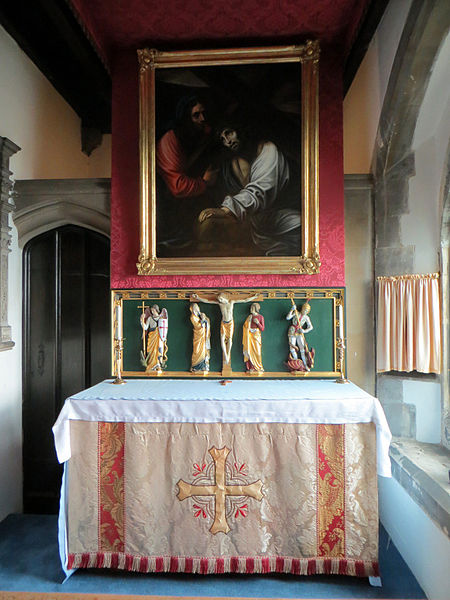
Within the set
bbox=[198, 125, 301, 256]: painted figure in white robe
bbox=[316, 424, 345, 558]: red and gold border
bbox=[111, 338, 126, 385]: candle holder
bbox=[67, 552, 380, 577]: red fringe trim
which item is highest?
bbox=[198, 125, 301, 256]: painted figure in white robe

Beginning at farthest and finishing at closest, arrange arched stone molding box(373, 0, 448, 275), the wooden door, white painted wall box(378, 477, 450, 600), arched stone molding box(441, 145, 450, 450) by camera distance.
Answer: the wooden door
arched stone molding box(441, 145, 450, 450)
arched stone molding box(373, 0, 448, 275)
white painted wall box(378, 477, 450, 600)

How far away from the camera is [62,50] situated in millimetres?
4160

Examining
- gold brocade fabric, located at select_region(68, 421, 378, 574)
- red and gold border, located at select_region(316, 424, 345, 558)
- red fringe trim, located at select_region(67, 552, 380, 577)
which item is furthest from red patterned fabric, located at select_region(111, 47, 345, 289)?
red fringe trim, located at select_region(67, 552, 380, 577)

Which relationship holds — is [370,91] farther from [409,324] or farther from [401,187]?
[409,324]

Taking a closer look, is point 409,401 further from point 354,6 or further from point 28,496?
point 28,496

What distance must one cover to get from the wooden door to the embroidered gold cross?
Answer: 2021 millimetres

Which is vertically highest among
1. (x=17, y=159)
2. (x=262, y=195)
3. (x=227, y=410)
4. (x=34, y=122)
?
(x=34, y=122)

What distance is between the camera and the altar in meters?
2.88

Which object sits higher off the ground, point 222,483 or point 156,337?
point 156,337

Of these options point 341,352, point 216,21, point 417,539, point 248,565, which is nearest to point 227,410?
point 248,565

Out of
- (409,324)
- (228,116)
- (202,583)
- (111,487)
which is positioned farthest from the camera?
(228,116)

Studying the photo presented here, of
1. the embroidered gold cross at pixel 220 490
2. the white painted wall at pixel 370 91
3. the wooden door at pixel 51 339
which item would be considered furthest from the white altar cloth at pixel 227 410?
the white painted wall at pixel 370 91

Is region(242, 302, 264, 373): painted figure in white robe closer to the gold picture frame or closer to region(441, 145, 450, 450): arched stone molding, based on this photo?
the gold picture frame

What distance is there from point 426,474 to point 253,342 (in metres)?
1.70
